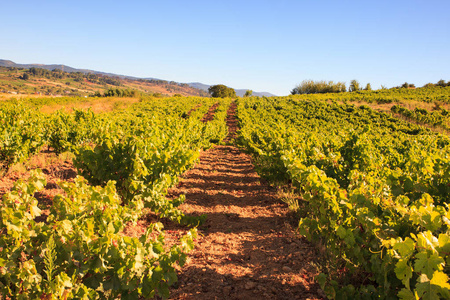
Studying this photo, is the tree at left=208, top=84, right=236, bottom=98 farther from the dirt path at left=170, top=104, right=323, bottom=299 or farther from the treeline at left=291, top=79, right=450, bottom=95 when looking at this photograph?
the dirt path at left=170, top=104, right=323, bottom=299

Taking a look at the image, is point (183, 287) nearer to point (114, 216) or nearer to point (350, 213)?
point (114, 216)

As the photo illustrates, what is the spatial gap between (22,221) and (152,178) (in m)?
2.96

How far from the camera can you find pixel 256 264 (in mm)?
4133

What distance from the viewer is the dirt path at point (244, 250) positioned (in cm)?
351

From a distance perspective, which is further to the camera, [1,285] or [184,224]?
[184,224]

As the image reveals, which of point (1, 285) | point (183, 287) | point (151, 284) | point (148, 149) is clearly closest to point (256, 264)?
point (183, 287)

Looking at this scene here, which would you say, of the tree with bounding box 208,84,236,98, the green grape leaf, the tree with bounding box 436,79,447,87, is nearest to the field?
the green grape leaf

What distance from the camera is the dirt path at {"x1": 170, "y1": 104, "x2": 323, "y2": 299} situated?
3.51m

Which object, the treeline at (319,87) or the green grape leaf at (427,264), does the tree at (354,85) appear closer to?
the treeline at (319,87)

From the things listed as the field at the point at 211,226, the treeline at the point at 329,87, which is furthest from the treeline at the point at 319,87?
the field at the point at 211,226

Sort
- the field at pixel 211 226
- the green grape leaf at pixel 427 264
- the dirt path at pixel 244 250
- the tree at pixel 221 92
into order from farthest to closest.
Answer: the tree at pixel 221 92 < the dirt path at pixel 244 250 < the field at pixel 211 226 < the green grape leaf at pixel 427 264

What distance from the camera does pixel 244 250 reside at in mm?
4574

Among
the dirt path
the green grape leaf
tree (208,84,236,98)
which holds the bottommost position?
the dirt path

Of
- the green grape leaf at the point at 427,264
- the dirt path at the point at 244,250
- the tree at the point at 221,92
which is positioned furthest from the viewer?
the tree at the point at 221,92
